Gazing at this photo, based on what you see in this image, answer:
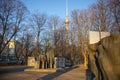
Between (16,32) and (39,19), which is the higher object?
(39,19)

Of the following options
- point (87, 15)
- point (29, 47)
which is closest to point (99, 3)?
point (87, 15)

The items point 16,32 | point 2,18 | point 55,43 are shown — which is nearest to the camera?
point 2,18

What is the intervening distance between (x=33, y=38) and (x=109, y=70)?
1992 inches

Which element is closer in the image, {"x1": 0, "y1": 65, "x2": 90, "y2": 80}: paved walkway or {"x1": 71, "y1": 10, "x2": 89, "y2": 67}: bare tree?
{"x1": 0, "y1": 65, "x2": 90, "y2": 80}: paved walkway

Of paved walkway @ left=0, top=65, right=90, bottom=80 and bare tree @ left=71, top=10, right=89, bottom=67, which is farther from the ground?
bare tree @ left=71, top=10, right=89, bottom=67

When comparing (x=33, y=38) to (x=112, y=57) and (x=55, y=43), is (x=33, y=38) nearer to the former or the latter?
(x=55, y=43)

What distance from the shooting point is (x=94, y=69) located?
5.38 meters

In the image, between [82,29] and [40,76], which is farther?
[82,29]

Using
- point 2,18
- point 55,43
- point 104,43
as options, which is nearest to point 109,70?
point 104,43

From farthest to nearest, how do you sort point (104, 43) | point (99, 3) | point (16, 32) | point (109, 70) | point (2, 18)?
point (16, 32) < point (2, 18) < point (99, 3) < point (104, 43) < point (109, 70)

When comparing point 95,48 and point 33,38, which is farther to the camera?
point 33,38

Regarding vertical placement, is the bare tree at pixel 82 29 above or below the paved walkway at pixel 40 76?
above

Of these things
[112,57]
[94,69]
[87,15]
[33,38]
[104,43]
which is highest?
[87,15]

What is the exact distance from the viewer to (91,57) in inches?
224
